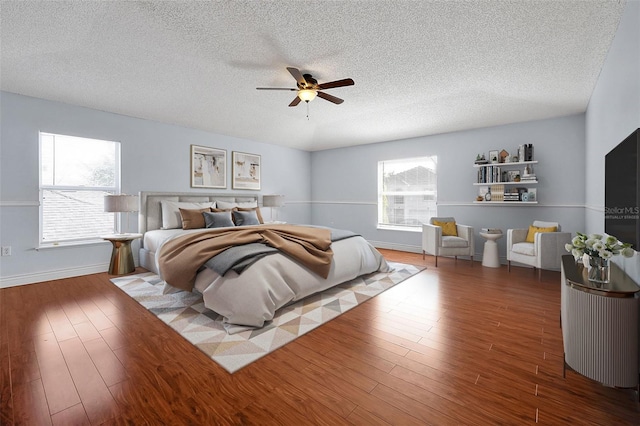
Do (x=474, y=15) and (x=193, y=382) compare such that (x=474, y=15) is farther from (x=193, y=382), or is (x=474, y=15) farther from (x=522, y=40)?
(x=193, y=382)

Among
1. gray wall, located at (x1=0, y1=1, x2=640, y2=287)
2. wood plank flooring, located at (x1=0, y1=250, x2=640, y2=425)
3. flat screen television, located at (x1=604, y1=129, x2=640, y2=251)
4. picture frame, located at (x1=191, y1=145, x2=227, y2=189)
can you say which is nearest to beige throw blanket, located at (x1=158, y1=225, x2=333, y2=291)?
wood plank flooring, located at (x1=0, y1=250, x2=640, y2=425)

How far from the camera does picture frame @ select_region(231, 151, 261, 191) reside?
594 centimetres

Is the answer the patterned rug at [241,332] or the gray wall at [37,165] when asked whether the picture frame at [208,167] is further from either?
the patterned rug at [241,332]

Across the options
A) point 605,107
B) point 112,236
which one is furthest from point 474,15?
point 112,236

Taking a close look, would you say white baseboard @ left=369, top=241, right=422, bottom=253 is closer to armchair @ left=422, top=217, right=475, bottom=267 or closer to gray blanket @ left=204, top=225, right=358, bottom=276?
armchair @ left=422, top=217, right=475, bottom=267

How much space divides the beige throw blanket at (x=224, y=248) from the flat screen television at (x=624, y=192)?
Answer: 2251 millimetres

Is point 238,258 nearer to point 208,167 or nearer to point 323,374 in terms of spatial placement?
point 323,374

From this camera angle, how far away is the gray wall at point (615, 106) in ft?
6.15

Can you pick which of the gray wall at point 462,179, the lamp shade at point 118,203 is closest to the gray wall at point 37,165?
the lamp shade at point 118,203

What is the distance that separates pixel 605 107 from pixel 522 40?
1.12 metres

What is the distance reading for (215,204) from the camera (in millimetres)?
5195

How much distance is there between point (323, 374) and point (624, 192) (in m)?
2.16

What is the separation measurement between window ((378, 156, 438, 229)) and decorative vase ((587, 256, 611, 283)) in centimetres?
407

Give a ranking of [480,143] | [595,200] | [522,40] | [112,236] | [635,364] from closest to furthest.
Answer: [635,364] < [522,40] < [595,200] < [112,236] < [480,143]
